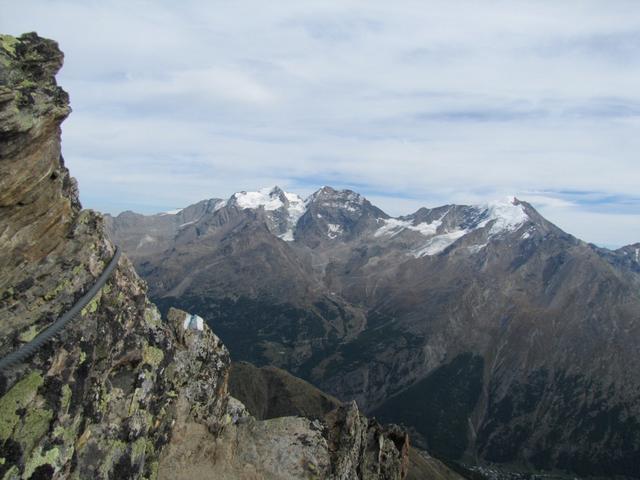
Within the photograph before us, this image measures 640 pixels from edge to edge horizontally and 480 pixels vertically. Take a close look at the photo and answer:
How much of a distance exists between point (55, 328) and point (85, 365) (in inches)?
97.3

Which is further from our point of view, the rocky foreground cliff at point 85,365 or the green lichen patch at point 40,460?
the rocky foreground cliff at point 85,365

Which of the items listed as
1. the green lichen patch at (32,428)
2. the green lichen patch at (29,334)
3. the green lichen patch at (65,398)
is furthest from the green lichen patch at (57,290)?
the green lichen patch at (32,428)

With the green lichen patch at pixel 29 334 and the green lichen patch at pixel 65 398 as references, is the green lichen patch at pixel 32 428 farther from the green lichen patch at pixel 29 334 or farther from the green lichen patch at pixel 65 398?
the green lichen patch at pixel 29 334

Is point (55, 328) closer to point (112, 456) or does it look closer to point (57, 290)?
point (57, 290)

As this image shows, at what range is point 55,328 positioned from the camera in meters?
23.2

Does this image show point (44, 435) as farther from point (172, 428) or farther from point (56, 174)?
point (56, 174)

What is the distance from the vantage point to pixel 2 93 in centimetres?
2559

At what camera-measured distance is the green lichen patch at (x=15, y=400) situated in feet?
67.2

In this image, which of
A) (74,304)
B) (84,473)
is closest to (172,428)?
(84,473)

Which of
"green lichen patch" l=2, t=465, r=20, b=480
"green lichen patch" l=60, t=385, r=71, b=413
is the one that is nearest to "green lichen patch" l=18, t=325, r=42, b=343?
"green lichen patch" l=60, t=385, r=71, b=413

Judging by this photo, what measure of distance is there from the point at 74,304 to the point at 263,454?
627 inches

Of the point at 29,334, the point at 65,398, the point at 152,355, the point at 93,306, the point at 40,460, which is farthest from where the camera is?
the point at 152,355

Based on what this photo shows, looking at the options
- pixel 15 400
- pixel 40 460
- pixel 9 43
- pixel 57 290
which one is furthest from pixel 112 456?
pixel 9 43

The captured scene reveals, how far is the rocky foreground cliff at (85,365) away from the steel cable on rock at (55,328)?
36cm
